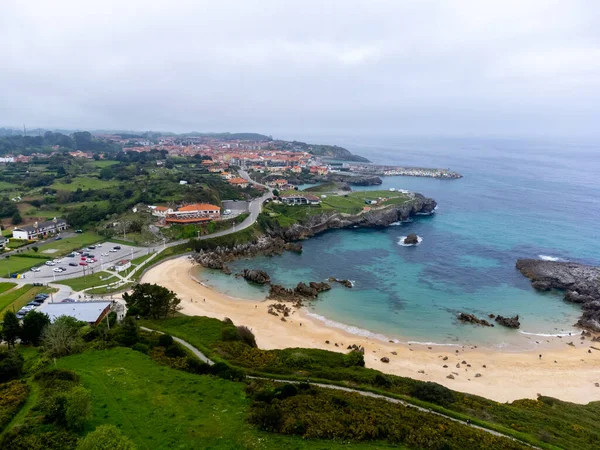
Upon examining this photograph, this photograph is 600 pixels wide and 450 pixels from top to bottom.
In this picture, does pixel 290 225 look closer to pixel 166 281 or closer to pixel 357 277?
pixel 357 277

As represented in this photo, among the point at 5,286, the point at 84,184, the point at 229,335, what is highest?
the point at 84,184

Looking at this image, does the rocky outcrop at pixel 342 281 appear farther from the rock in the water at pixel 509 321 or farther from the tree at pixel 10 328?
the tree at pixel 10 328

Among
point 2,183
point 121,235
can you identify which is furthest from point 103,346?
point 2,183

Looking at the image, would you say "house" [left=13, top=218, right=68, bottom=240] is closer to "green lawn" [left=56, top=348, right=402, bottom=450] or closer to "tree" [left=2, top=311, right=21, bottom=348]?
"tree" [left=2, top=311, right=21, bottom=348]

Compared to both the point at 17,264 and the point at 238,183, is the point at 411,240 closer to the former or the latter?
the point at 238,183

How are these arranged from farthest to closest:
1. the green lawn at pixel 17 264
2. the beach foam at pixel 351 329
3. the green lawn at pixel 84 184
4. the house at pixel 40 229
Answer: the green lawn at pixel 84 184, the house at pixel 40 229, the green lawn at pixel 17 264, the beach foam at pixel 351 329

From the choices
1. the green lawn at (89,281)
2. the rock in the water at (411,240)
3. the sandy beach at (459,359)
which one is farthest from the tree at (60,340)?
the rock in the water at (411,240)

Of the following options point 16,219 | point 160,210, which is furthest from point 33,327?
point 16,219
